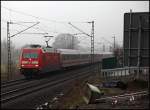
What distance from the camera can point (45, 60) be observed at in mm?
32094

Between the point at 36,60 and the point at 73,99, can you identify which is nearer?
the point at 73,99

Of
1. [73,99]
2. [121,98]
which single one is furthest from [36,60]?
[121,98]

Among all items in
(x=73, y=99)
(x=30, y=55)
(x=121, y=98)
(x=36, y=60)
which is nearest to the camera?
(x=121, y=98)

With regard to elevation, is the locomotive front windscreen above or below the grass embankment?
above

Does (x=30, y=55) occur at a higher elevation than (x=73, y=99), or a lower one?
higher

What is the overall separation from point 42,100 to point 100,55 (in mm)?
57531

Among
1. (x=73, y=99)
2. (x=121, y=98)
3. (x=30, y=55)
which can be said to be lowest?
(x=73, y=99)

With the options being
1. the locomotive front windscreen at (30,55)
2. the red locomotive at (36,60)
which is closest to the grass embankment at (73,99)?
the red locomotive at (36,60)

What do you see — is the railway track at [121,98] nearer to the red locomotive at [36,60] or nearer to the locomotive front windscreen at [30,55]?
the red locomotive at [36,60]

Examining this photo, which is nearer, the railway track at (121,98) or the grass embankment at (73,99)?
the railway track at (121,98)

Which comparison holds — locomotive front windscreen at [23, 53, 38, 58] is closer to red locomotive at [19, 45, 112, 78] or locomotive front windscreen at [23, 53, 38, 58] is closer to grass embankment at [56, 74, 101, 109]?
red locomotive at [19, 45, 112, 78]

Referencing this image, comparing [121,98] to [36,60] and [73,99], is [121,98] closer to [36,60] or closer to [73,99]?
[73,99]

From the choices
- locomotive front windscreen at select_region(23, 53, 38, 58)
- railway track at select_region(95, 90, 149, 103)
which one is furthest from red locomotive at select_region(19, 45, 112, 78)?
railway track at select_region(95, 90, 149, 103)

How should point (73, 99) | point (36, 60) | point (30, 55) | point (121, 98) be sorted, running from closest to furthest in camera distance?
point (121, 98)
point (73, 99)
point (36, 60)
point (30, 55)
